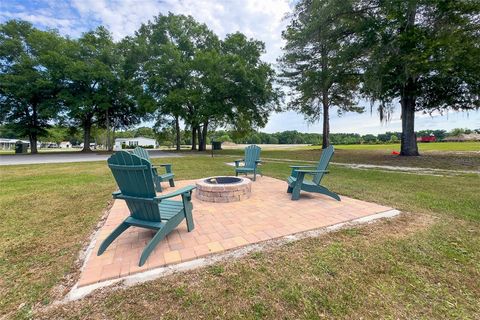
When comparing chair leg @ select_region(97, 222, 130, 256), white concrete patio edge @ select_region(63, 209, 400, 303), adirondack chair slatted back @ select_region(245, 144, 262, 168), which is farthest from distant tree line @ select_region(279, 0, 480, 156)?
chair leg @ select_region(97, 222, 130, 256)

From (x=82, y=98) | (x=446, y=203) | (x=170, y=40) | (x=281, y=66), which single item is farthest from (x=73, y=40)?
(x=446, y=203)

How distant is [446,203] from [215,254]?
441cm

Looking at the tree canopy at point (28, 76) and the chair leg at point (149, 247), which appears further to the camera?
the tree canopy at point (28, 76)

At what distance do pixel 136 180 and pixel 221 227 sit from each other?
133cm

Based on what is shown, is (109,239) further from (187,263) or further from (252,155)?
(252,155)

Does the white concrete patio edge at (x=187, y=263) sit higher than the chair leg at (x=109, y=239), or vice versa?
the chair leg at (x=109, y=239)

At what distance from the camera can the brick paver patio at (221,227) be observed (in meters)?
2.11

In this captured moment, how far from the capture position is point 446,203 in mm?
3959

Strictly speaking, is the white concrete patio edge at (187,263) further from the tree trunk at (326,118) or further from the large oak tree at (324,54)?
the tree trunk at (326,118)

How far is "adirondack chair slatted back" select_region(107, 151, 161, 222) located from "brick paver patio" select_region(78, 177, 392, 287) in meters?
0.46

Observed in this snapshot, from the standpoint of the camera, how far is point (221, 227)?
2.91 metres

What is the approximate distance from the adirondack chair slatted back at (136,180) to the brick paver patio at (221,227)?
462 mm

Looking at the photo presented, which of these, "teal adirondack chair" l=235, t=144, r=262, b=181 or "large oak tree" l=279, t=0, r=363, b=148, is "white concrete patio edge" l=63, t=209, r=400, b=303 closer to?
"teal adirondack chair" l=235, t=144, r=262, b=181

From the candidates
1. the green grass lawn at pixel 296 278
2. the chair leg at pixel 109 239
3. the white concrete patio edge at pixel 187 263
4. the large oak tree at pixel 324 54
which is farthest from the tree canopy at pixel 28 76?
the white concrete patio edge at pixel 187 263
